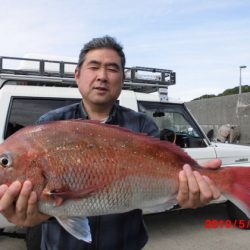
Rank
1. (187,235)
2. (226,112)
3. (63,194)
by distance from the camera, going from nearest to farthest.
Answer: (63,194) < (187,235) < (226,112)

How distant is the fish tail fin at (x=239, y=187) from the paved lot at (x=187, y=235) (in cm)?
369

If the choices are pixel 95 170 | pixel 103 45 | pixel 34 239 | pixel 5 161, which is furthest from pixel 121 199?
→ pixel 34 239

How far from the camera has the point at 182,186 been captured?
79.8 inches

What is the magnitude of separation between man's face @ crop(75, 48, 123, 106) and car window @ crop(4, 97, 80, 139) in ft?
8.74

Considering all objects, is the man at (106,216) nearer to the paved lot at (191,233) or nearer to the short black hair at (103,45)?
the short black hair at (103,45)

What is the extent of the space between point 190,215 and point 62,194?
575 centimetres

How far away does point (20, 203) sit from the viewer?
1.86m

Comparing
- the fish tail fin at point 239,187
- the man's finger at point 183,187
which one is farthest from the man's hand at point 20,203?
the fish tail fin at point 239,187

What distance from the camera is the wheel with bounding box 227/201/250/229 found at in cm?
629

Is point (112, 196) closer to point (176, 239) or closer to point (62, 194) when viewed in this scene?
point (62, 194)

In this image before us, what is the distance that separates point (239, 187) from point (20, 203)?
1.10 metres

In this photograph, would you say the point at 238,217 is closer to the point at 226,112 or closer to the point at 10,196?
the point at 10,196

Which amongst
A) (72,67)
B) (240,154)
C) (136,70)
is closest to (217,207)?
(240,154)

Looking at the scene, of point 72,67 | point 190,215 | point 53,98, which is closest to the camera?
point 53,98
